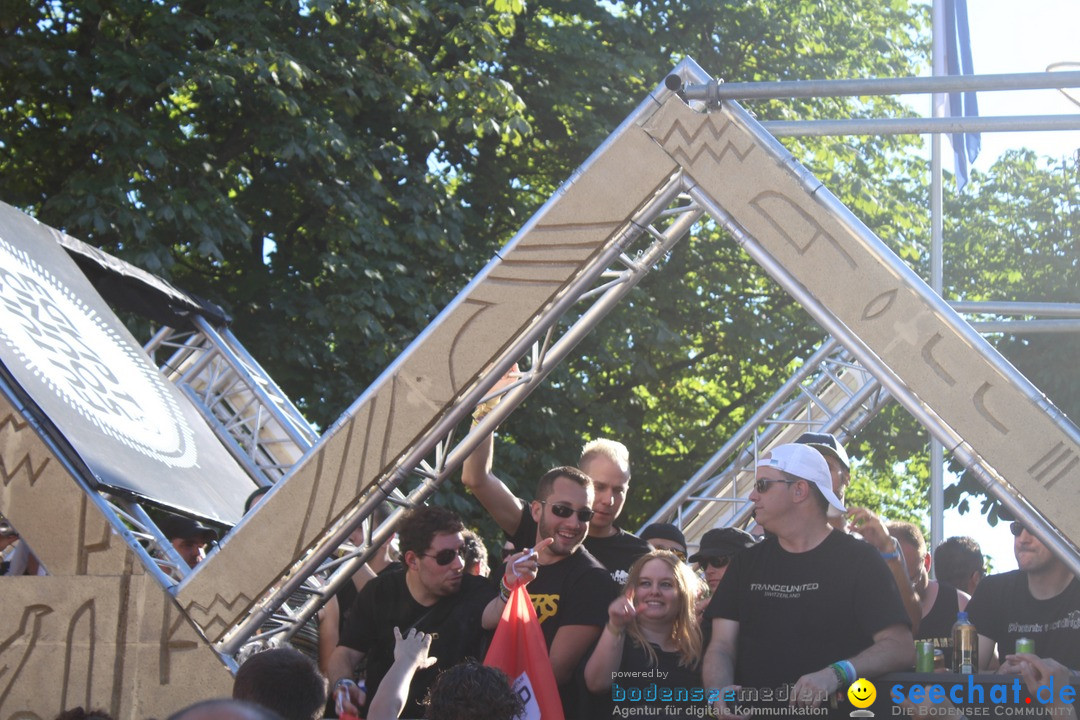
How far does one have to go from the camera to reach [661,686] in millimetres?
4875

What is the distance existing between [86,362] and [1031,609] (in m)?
4.71

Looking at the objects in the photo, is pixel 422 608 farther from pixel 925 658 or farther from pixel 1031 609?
pixel 1031 609

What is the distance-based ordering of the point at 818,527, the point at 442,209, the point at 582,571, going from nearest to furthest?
the point at 818,527
the point at 582,571
the point at 442,209

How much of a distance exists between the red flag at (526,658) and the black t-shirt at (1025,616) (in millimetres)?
1879

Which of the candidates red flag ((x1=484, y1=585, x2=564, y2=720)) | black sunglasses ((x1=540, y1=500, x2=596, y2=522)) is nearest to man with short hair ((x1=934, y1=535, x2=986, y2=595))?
black sunglasses ((x1=540, y1=500, x2=596, y2=522))

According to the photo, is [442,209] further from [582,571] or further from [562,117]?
[582,571]

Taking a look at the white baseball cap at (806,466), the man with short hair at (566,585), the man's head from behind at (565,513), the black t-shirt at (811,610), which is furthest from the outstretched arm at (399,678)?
the white baseball cap at (806,466)

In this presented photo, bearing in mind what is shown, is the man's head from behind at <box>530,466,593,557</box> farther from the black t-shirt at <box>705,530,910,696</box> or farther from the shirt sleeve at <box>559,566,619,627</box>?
the black t-shirt at <box>705,530,910,696</box>

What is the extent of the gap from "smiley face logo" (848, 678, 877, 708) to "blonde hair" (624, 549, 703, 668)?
0.70m

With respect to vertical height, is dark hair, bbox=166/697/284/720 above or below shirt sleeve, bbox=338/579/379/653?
above

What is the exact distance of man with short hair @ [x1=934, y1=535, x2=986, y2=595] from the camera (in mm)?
6980

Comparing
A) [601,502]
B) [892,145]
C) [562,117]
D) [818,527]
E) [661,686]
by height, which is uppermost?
[892,145]

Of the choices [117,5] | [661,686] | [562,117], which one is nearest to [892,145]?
[562,117]

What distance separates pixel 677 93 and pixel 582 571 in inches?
80.1
